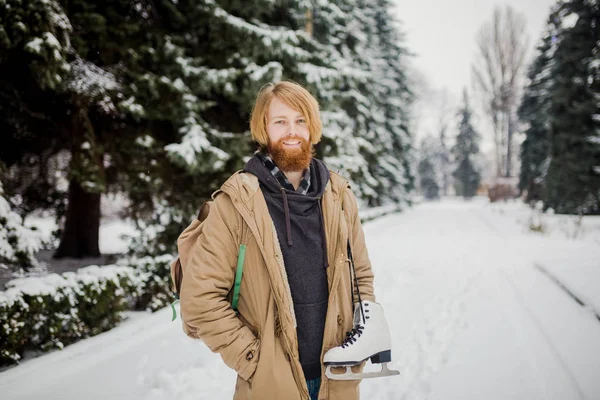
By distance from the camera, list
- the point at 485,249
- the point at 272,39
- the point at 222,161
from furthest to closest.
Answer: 1. the point at 485,249
2. the point at 272,39
3. the point at 222,161

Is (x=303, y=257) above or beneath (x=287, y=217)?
beneath

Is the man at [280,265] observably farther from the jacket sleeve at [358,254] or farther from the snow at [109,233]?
the snow at [109,233]

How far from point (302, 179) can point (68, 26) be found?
535 centimetres

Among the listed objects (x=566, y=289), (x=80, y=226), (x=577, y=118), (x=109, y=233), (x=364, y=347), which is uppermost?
(x=577, y=118)

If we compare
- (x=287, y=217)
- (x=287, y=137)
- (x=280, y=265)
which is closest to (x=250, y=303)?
(x=280, y=265)

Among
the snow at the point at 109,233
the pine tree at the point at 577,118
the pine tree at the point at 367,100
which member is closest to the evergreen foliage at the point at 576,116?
the pine tree at the point at 577,118

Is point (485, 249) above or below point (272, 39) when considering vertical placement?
below

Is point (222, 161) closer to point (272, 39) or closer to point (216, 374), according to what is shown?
point (272, 39)

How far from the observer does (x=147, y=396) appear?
10.1ft

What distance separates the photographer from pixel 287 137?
1.82 metres

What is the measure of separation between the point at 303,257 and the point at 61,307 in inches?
150

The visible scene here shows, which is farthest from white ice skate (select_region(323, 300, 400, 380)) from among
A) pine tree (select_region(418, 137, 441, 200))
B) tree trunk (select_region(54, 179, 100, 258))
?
pine tree (select_region(418, 137, 441, 200))

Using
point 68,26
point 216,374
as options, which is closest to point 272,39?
point 68,26

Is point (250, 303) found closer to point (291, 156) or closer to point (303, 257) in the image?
point (303, 257)
